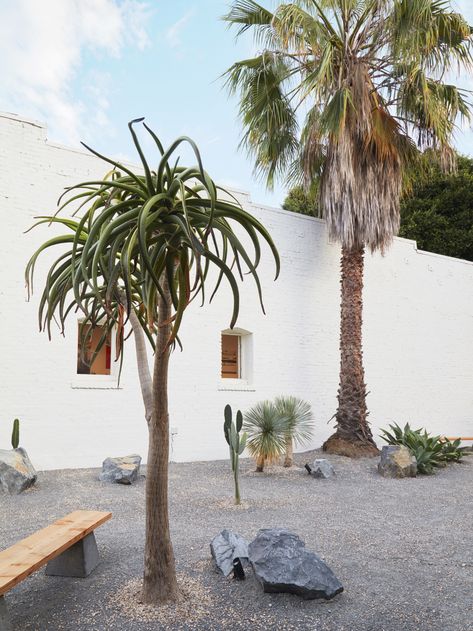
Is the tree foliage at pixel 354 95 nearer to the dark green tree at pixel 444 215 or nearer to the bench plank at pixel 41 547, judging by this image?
A: the bench plank at pixel 41 547

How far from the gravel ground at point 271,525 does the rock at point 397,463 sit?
20cm

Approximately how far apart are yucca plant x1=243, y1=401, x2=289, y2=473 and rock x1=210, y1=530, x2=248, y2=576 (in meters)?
4.20

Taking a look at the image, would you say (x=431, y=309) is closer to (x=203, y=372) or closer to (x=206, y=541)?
(x=203, y=372)

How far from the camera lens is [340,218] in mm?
10812

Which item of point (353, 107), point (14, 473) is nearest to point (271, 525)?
point (14, 473)

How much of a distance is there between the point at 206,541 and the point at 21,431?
4587 millimetres

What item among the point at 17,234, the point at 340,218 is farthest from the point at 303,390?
the point at 17,234

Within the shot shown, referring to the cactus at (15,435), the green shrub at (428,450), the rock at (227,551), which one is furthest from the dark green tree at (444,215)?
the rock at (227,551)

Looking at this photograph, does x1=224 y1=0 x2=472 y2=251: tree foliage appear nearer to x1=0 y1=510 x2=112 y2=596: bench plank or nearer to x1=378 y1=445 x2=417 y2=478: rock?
x1=378 y1=445 x2=417 y2=478: rock

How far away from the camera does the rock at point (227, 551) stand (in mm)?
4031

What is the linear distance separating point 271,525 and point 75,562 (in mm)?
2323

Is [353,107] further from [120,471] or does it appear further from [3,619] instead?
[3,619]

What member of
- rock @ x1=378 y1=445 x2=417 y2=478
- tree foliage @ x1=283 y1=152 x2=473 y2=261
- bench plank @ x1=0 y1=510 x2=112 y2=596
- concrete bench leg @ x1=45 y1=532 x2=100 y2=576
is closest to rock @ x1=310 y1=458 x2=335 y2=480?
rock @ x1=378 y1=445 x2=417 y2=478

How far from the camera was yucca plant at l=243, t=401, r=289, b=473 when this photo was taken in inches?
338
